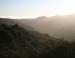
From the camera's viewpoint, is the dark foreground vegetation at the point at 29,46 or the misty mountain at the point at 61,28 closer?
the dark foreground vegetation at the point at 29,46

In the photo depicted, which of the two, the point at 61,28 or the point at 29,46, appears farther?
the point at 61,28

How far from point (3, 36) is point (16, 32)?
156 inches

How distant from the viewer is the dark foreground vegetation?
2694 cm

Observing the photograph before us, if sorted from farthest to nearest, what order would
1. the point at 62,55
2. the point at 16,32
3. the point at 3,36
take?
the point at 16,32 < the point at 3,36 < the point at 62,55

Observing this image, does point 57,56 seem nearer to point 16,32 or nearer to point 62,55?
point 62,55

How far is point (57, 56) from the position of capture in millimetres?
25984

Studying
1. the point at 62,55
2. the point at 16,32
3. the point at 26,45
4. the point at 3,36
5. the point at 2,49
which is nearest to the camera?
the point at 62,55

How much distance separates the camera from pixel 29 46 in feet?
118

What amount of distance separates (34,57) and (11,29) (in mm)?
18747

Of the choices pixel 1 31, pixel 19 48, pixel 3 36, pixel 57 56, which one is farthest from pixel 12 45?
pixel 57 56

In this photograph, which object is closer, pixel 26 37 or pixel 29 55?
pixel 29 55

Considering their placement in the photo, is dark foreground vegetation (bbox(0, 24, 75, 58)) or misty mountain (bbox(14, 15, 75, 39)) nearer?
dark foreground vegetation (bbox(0, 24, 75, 58))

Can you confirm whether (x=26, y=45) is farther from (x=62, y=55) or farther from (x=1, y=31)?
(x=62, y=55)

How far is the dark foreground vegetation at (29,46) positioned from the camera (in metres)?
26.9
